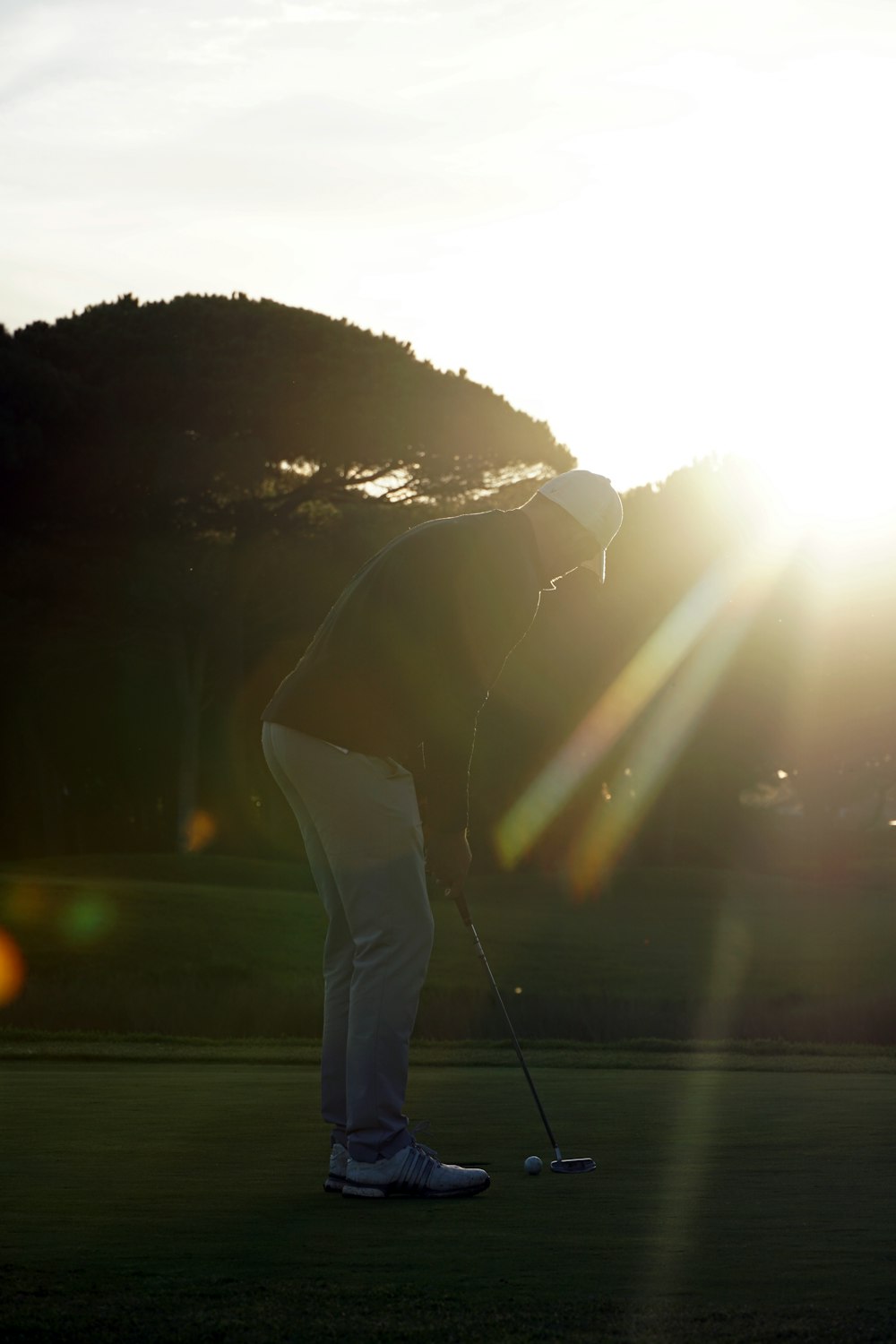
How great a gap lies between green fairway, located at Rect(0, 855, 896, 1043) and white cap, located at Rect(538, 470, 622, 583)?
321 inches

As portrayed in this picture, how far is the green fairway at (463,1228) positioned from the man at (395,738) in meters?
0.47

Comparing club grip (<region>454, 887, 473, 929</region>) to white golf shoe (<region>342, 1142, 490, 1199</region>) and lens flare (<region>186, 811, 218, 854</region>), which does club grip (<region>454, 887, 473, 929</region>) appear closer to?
white golf shoe (<region>342, 1142, 490, 1199</region>)

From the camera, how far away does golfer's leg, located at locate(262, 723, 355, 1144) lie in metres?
4.68

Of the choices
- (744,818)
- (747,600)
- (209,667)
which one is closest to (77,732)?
(209,667)

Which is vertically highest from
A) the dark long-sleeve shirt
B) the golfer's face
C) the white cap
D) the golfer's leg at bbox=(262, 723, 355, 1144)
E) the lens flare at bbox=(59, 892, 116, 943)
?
the white cap

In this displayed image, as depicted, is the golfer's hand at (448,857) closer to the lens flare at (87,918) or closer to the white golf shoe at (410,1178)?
the white golf shoe at (410,1178)

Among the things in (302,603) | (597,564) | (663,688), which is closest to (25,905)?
(302,603)

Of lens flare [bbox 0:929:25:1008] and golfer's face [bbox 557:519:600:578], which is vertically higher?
golfer's face [bbox 557:519:600:578]

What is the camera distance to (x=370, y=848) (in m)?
4.51

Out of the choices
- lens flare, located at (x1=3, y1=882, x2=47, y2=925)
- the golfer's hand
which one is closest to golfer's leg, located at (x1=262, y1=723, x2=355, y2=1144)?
the golfer's hand

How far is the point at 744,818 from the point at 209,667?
24867mm

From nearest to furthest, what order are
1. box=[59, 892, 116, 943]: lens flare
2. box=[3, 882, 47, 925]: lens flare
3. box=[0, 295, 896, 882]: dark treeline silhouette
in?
box=[59, 892, 116, 943]: lens flare → box=[3, 882, 47, 925]: lens flare → box=[0, 295, 896, 882]: dark treeline silhouette

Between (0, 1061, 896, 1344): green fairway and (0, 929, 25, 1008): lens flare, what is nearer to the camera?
(0, 1061, 896, 1344): green fairway

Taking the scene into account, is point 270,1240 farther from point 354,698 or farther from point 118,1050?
point 118,1050
